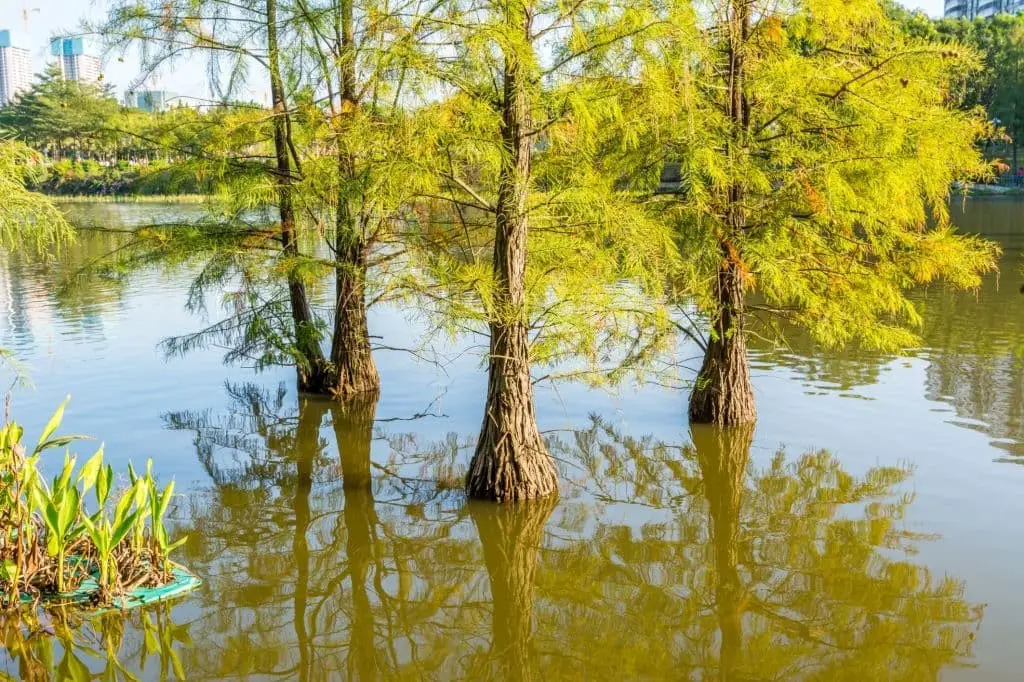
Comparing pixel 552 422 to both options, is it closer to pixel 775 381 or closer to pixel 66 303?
pixel 775 381

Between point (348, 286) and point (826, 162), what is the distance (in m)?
6.44

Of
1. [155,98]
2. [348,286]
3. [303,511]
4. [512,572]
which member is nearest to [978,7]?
[348,286]

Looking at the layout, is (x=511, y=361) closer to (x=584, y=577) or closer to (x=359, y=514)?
(x=359, y=514)

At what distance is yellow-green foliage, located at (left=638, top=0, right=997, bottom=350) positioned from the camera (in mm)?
10703

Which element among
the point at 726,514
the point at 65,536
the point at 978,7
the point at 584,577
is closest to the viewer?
the point at 65,536

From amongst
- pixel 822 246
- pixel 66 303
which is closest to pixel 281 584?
pixel 822 246

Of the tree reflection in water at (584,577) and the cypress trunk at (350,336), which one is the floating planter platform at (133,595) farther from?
the cypress trunk at (350,336)

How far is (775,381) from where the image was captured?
14.7m

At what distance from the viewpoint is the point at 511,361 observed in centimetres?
939

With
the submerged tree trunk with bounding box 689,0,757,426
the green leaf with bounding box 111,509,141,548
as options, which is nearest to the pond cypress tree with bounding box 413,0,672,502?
the submerged tree trunk with bounding box 689,0,757,426

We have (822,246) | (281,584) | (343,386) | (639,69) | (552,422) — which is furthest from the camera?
(343,386)

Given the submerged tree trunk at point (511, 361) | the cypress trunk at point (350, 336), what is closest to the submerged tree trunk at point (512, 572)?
the submerged tree trunk at point (511, 361)

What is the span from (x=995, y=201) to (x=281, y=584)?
5025 centimetres

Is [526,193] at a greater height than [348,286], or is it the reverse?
[526,193]
